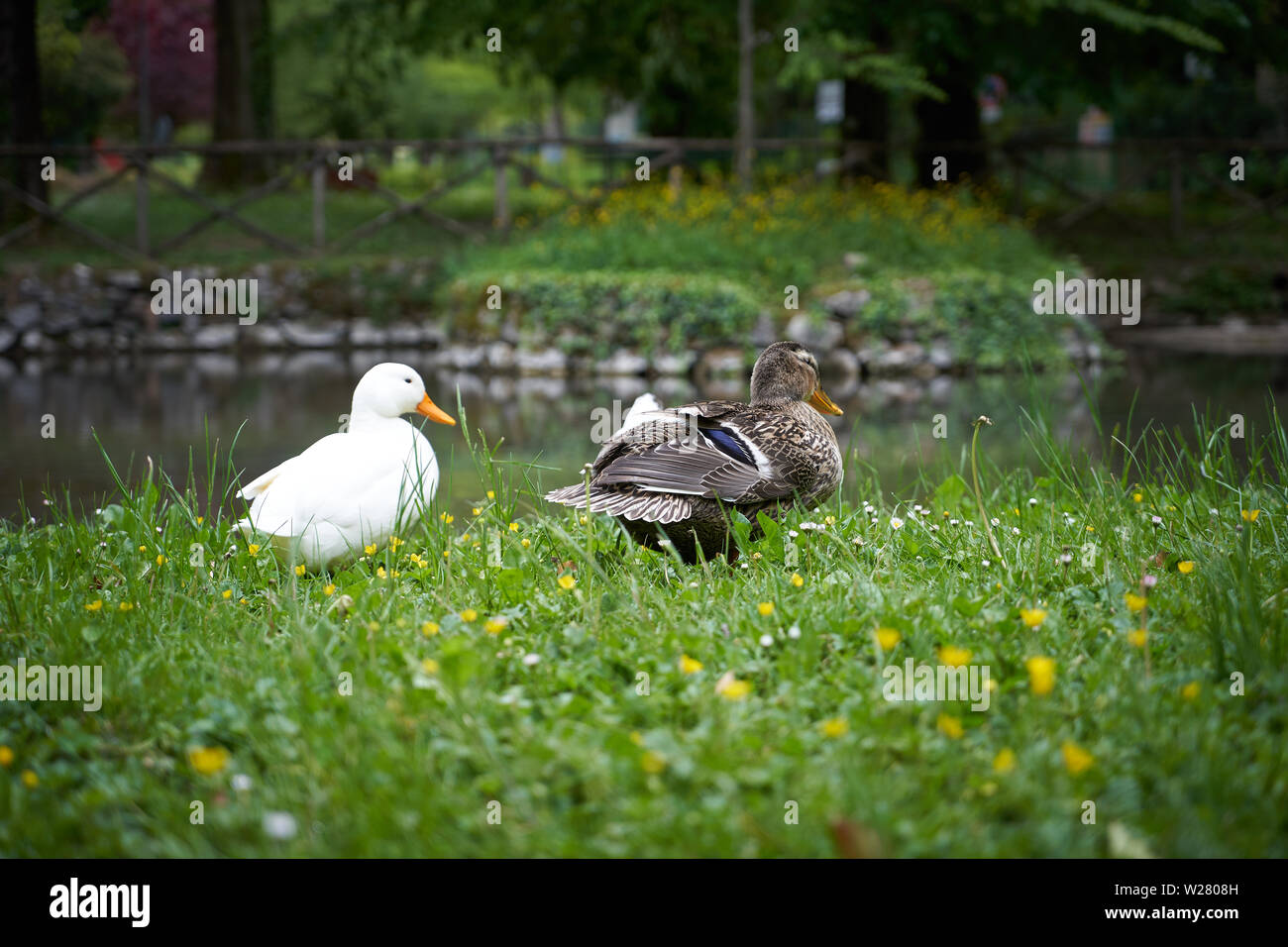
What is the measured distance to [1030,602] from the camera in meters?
3.43

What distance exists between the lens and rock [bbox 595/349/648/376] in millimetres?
12656

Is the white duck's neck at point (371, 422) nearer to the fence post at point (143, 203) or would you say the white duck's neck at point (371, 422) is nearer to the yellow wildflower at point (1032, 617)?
the yellow wildflower at point (1032, 617)

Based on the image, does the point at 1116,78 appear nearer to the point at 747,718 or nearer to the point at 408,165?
the point at 747,718

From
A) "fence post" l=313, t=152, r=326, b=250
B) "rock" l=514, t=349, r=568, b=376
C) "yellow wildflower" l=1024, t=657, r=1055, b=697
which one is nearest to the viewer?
"yellow wildflower" l=1024, t=657, r=1055, b=697

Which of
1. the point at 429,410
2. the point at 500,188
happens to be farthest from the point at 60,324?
the point at 429,410

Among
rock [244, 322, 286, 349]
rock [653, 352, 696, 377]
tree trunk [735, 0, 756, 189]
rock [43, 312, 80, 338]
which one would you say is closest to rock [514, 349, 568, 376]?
rock [653, 352, 696, 377]

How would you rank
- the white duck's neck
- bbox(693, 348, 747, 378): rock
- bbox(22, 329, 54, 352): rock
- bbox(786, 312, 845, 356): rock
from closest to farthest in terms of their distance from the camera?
1. the white duck's neck
2. bbox(693, 348, 747, 378): rock
3. bbox(786, 312, 845, 356): rock
4. bbox(22, 329, 54, 352): rock

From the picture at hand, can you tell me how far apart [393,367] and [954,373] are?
30.1 ft

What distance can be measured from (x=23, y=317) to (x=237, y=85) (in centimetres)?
803

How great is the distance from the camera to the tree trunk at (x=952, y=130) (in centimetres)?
1750

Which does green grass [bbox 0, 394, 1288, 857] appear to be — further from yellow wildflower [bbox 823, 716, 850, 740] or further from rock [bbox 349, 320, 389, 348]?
rock [bbox 349, 320, 389, 348]

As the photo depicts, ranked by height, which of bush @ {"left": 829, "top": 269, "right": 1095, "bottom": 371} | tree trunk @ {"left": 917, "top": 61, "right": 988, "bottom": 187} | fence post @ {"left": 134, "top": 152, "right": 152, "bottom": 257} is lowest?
bush @ {"left": 829, "top": 269, "right": 1095, "bottom": 371}

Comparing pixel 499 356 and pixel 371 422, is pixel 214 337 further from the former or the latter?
pixel 371 422

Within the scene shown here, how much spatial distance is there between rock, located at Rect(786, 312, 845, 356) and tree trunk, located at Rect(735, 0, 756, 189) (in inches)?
128
